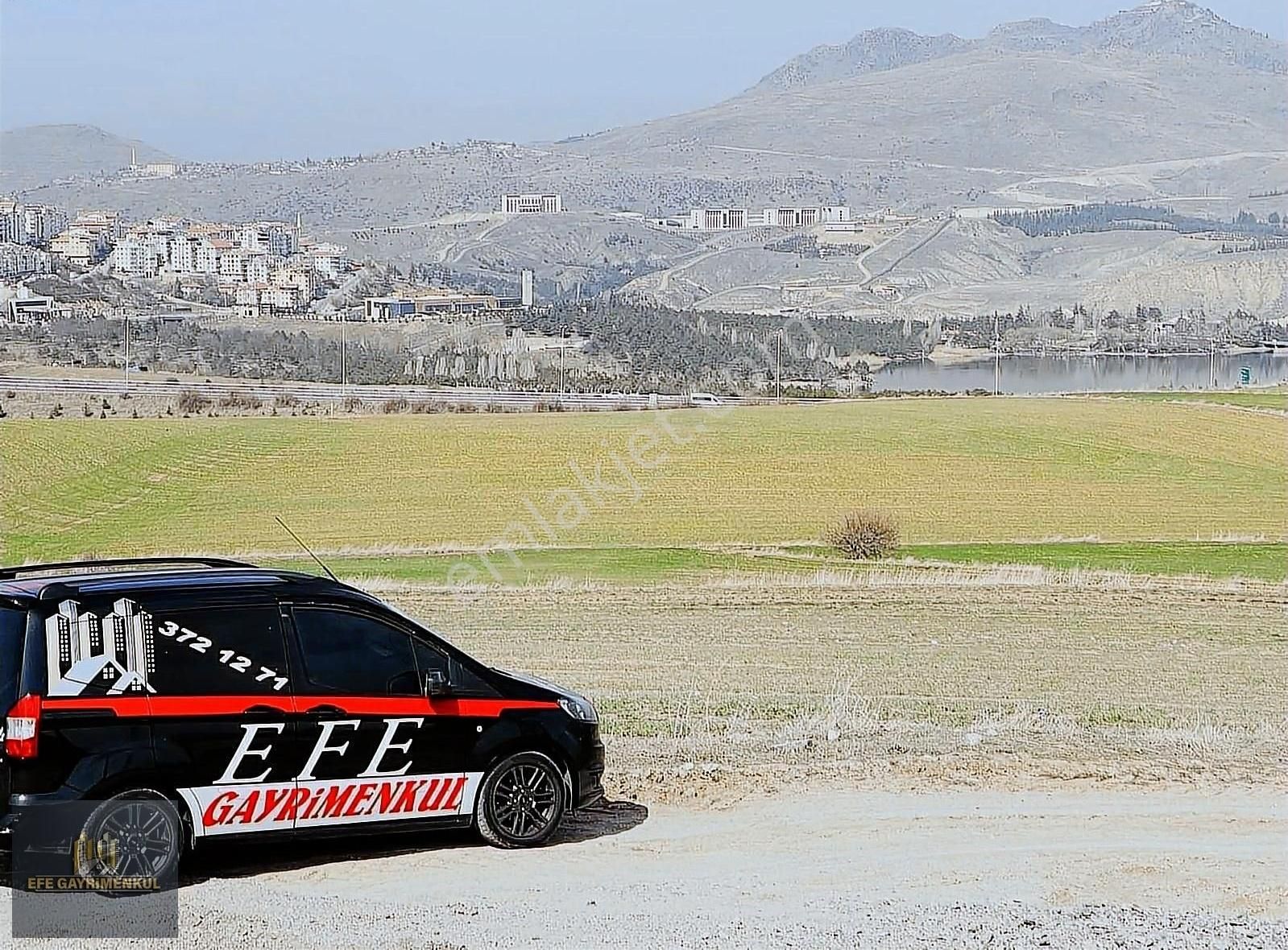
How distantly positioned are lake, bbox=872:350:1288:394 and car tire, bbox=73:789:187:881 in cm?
9240

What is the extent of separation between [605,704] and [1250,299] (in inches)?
6961

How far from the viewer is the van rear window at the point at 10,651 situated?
23.4 ft

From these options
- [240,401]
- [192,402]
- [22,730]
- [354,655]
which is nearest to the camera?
[22,730]

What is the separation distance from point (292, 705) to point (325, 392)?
2969 inches

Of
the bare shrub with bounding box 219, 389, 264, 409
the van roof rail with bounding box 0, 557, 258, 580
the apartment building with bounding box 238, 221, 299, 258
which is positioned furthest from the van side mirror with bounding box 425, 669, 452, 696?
the apartment building with bounding box 238, 221, 299, 258

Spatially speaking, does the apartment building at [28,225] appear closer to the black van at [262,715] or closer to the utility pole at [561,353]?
the utility pole at [561,353]

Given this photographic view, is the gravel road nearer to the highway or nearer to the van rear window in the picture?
the van rear window

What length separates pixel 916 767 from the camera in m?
10.8

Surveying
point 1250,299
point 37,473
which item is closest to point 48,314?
point 37,473

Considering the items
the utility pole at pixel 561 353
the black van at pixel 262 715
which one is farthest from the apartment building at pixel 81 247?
the black van at pixel 262 715

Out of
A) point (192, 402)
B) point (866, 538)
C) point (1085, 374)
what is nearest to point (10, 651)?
point (866, 538)

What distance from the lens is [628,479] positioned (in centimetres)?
6200

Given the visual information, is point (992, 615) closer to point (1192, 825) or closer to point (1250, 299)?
point (1192, 825)

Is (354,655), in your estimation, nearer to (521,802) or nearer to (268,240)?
(521,802)
